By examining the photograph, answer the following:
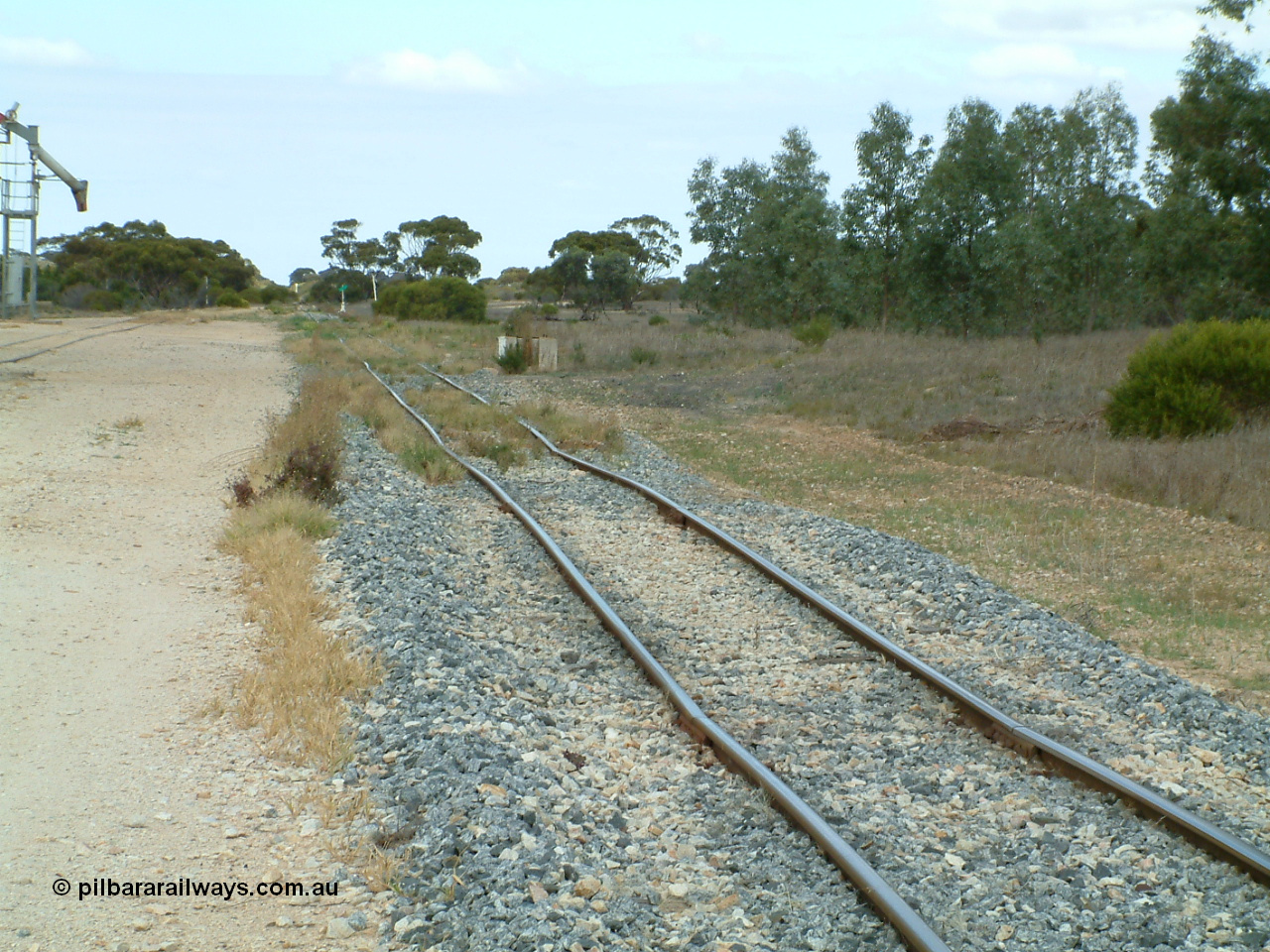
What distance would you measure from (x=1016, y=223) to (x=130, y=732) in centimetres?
3612

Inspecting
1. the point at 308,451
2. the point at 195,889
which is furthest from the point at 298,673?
the point at 308,451

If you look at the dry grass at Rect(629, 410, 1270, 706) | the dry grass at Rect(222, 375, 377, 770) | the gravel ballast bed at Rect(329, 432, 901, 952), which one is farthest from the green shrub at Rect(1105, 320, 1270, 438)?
the gravel ballast bed at Rect(329, 432, 901, 952)

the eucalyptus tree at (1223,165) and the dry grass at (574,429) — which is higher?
the eucalyptus tree at (1223,165)

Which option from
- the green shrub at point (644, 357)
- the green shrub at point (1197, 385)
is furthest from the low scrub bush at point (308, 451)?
the green shrub at point (644, 357)

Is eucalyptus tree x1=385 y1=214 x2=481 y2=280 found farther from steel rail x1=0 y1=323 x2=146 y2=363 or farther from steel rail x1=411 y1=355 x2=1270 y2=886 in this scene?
steel rail x1=411 y1=355 x2=1270 y2=886

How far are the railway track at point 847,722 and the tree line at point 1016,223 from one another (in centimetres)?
2720

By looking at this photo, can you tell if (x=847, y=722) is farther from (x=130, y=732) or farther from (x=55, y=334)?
(x=55, y=334)

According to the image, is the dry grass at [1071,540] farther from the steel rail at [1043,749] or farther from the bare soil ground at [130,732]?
the bare soil ground at [130,732]

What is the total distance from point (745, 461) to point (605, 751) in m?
11.4

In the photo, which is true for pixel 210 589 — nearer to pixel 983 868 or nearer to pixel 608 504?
pixel 608 504

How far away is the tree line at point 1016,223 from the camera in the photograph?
102ft

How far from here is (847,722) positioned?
261 inches

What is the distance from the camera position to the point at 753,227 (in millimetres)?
52062

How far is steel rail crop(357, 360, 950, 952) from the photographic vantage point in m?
4.21
